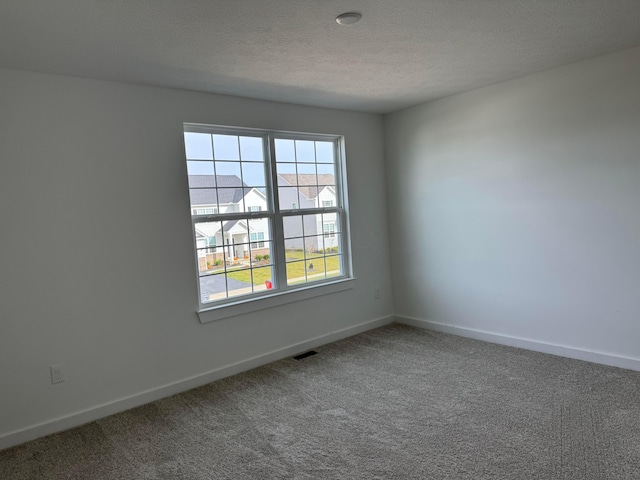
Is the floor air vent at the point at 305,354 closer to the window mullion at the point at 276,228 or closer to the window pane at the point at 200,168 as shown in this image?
the window mullion at the point at 276,228

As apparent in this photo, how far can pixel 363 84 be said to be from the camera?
3420mm

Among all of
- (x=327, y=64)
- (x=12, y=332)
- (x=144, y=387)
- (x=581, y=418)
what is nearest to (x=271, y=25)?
(x=327, y=64)

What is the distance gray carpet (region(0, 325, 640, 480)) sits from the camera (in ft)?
7.14

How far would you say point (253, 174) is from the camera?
3.77m

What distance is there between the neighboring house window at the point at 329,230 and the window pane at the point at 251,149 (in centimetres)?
99

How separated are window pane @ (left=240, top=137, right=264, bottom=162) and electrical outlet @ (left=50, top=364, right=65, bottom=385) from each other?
2083 millimetres

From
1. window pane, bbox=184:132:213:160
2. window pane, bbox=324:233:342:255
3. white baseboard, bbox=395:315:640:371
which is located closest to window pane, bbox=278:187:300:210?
window pane, bbox=324:233:342:255

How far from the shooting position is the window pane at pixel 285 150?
3936 mm

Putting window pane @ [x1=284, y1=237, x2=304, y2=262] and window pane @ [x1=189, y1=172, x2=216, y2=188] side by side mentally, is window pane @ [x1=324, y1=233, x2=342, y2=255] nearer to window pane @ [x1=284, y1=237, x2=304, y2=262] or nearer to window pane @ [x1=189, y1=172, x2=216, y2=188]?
window pane @ [x1=284, y1=237, x2=304, y2=262]

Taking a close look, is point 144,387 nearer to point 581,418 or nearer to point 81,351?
point 81,351

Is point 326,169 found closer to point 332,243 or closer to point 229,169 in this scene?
point 332,243

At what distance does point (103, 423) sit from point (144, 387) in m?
0.35

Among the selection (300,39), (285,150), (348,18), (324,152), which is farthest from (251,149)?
(348,18)

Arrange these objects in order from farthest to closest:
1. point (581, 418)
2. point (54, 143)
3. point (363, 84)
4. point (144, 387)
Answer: point (363, 84) < point (144, 387) < point (54, 143) < point (581, 418)
